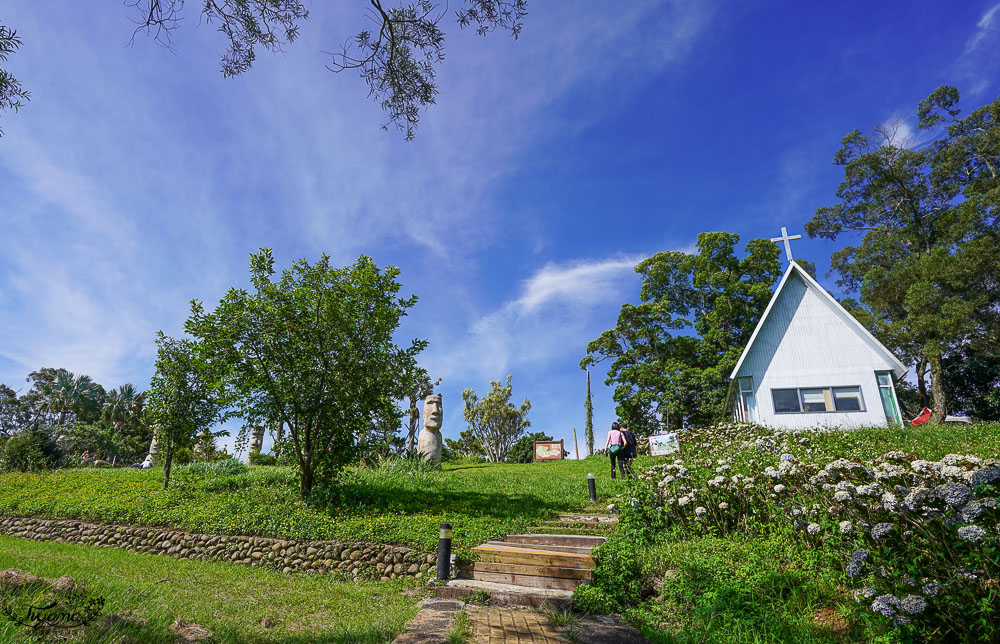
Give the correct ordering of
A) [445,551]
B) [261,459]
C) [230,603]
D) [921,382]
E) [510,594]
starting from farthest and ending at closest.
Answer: [921,382], [261,459], [445,551], [230,603], [510,594]

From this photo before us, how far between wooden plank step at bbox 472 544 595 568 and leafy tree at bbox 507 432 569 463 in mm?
33095

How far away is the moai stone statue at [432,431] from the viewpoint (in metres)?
22.1

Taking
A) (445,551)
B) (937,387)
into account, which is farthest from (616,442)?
(937,387)

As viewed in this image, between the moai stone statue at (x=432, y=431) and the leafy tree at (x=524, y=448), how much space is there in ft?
60.1

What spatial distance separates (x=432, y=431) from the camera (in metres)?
23.0

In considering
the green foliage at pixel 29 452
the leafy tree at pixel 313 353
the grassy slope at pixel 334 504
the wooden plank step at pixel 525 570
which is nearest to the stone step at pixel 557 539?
the grassy slope at pixel 334 504

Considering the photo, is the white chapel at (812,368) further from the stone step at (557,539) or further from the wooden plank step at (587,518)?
the stone step at (557,539)

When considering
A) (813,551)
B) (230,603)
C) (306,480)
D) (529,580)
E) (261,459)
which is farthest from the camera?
(261,459)

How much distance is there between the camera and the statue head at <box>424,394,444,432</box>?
75.8 ft

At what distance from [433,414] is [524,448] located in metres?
20.6

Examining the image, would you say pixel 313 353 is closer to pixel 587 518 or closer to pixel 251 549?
pixel 251 549

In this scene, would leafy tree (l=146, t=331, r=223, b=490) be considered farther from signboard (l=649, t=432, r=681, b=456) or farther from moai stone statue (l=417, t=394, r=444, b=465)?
signboard (l=649, t=432, r=681, b=456)

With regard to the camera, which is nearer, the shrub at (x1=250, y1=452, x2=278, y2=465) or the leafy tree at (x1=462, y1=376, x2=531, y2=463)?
the shrub at (x1=250, y1=452, x2=278, y2=465)

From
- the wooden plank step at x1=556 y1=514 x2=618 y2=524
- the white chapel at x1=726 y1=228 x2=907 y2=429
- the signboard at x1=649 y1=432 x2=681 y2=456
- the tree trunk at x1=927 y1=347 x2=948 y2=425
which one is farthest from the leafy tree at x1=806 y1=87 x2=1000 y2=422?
the wooden plank step at x1=556 y1=514 x2=618 y2=524
